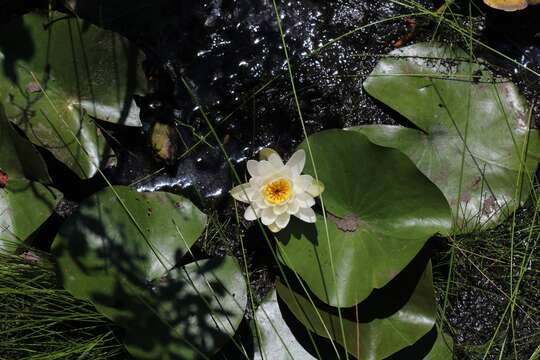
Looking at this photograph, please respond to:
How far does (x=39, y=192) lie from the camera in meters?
2.10

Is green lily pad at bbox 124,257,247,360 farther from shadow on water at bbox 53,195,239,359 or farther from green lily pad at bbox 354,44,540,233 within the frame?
green lily pad at bbox 354,44,540,233

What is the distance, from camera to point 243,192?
2.03 meters

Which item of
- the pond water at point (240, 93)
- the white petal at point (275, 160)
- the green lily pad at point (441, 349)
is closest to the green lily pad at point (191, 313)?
the pond water at point (240, 93)

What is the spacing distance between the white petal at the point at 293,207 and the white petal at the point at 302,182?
4 centimetres

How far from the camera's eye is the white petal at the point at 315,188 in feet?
6.40

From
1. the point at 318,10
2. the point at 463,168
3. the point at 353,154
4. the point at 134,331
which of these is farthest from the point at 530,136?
the point at 134,331

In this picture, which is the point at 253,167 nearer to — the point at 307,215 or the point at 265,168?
the point at 265,168

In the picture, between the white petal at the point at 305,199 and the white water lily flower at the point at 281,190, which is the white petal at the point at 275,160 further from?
the white petal at the point at 305,199

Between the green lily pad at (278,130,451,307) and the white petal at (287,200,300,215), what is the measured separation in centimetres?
9

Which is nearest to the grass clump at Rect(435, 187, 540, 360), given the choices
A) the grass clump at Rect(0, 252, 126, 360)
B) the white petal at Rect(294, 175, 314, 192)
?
the white petal at Rect(294, 175, 314, 192)

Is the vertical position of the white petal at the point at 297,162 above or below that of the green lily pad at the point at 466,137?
above

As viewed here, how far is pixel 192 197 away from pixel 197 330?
505mm

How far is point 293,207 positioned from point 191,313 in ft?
1.56

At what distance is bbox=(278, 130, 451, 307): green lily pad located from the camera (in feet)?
6.59
